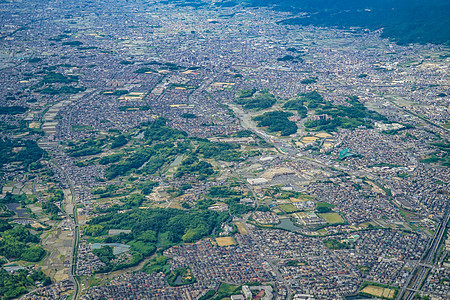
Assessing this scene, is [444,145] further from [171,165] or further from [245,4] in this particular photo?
[245,4]

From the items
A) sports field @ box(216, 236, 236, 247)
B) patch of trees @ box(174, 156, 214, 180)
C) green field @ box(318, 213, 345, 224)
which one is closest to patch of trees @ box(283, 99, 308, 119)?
patch of trees @ box(174, 156, 214, 180)

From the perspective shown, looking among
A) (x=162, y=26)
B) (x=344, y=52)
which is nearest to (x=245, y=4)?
(x=162, y=26)

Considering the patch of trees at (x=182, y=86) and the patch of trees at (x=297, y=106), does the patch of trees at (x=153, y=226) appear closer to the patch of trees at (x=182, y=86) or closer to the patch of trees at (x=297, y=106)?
the patch of trees at (x=297, y=106)

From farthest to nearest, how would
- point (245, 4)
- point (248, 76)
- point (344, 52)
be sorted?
point (245, 4) → point (344, 52) → point (248, 76)

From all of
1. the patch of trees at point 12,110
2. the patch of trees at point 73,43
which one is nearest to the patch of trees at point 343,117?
the patch of trees at point 12,110

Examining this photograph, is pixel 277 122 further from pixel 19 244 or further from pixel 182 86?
pixel 19 244

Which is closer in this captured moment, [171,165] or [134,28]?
[171,165]

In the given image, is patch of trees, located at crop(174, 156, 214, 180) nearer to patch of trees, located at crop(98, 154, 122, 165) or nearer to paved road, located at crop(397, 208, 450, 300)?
patch of trees, located at crop(98, 154, 122, 165)
